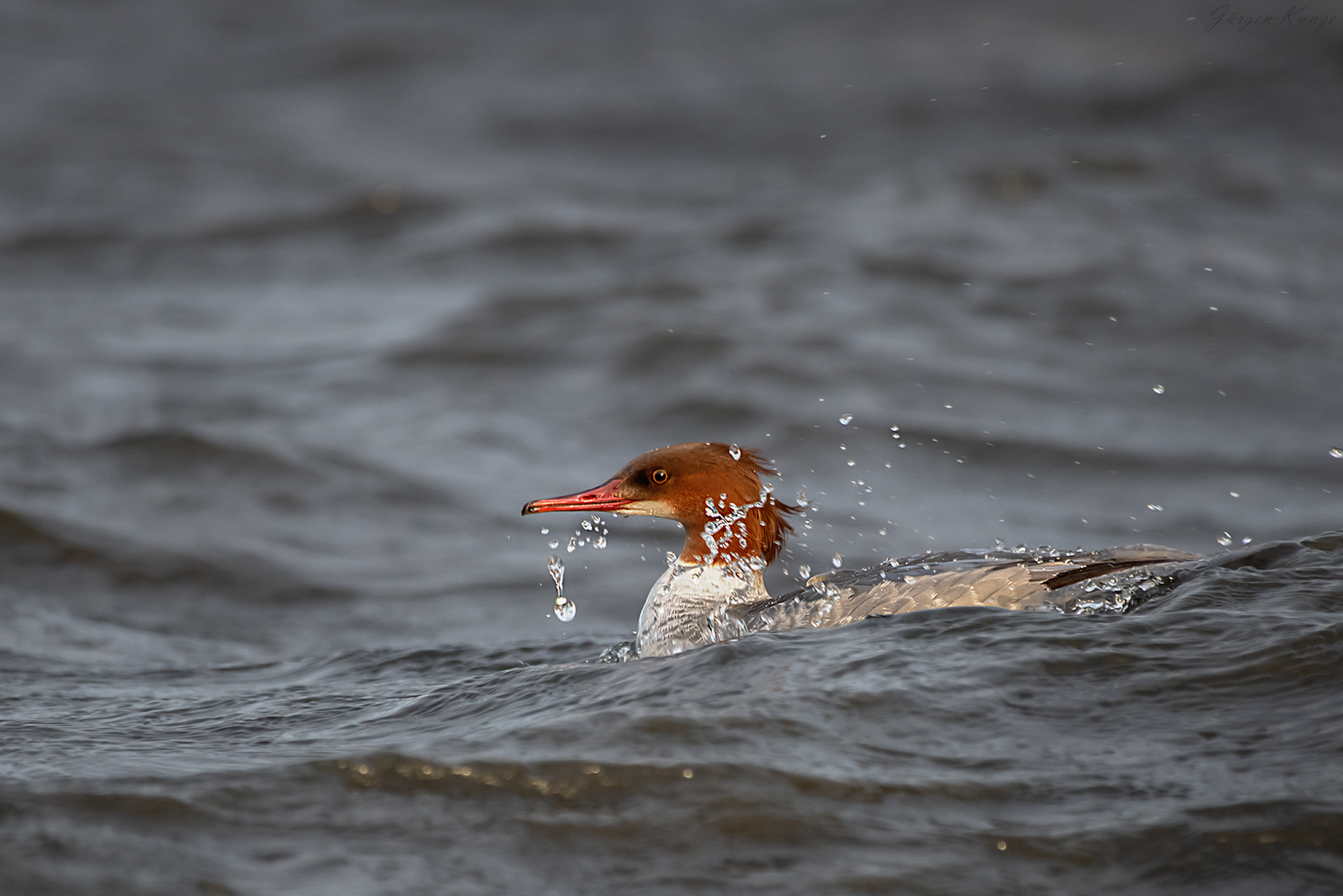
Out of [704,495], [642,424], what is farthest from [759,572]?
[642,424]

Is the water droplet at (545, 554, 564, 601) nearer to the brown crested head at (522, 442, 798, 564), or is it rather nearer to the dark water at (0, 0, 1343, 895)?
the dark water at (0, 0, 1343, 895)

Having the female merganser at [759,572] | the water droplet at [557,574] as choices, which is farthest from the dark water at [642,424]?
the female merganser at [759,572]

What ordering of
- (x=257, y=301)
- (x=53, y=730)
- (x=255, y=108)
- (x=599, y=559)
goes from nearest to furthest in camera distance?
(x=53, y=730), (x=599, y=559), (x=257, y=301), (x=255, y=108)

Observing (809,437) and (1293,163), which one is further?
(1293,163)

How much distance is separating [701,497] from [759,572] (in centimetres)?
42

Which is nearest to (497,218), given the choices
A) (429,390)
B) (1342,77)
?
(429,390)

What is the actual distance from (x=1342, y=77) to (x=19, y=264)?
12.3 meters

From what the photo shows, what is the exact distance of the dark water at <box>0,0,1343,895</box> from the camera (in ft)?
11.2

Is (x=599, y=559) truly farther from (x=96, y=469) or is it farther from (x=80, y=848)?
(x=80, y=848)

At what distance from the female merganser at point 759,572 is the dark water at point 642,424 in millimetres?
404

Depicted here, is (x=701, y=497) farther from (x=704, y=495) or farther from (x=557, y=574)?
(x=557, y=574)

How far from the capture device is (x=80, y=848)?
11.1 ft

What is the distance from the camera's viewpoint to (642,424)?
373 inches

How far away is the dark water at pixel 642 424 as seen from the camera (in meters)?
3.42
